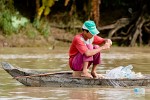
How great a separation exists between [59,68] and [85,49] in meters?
3.65

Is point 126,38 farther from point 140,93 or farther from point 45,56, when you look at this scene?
point 140,93

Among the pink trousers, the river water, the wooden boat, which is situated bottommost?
the river water

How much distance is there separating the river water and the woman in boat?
0.48 metres

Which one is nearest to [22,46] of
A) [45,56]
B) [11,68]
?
[45,56]

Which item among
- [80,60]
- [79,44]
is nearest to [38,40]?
[80,60]

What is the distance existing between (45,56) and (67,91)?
7.51m

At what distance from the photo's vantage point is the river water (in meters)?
8.75

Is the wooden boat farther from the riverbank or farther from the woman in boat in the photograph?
the riverbank

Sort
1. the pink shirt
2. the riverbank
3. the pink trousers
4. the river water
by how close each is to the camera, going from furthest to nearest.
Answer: the riverbank → the pink trousers → the pink shirt → the river water

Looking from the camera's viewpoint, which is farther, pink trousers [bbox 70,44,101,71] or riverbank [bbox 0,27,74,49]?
riverbank [bbox 0,27,74,49]

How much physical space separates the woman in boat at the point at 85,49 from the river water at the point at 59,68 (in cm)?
48

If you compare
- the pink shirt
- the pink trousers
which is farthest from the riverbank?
the pink trousers

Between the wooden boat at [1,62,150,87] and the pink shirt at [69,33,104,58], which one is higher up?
the pink shirt at [69,33,104,58]

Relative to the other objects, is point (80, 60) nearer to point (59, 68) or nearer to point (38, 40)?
point (59, 68)
